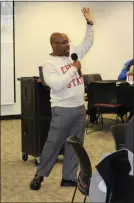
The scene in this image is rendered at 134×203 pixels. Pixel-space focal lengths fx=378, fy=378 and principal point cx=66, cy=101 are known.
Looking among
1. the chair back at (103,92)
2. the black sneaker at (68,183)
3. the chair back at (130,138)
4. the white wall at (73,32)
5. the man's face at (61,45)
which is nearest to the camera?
the chair back at (130,138)

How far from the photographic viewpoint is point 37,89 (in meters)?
4.47

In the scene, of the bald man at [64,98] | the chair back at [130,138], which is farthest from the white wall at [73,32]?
the chair back at [130,138]

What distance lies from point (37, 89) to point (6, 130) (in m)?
2.60

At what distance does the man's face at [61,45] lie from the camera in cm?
361

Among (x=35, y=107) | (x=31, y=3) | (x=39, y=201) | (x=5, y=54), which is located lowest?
(x=39, y=201)

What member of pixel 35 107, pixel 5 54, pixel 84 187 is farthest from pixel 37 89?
pixel 5 54

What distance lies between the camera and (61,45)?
3.62 metres

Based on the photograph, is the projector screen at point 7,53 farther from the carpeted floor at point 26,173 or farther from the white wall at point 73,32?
the carpeted floor at point 26,173

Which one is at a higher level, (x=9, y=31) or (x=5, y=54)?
(x=9, y=31)

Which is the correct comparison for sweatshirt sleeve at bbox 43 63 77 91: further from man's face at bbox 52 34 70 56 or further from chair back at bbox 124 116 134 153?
chair back at bbox 124 116 134 153

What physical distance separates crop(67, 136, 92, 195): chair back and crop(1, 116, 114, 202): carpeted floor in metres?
0.95

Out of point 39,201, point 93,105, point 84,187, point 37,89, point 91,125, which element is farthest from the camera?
point 91,125

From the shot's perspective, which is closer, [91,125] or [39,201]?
[39,201]

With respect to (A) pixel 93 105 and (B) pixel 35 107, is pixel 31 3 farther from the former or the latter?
(B) pixel 35 107
